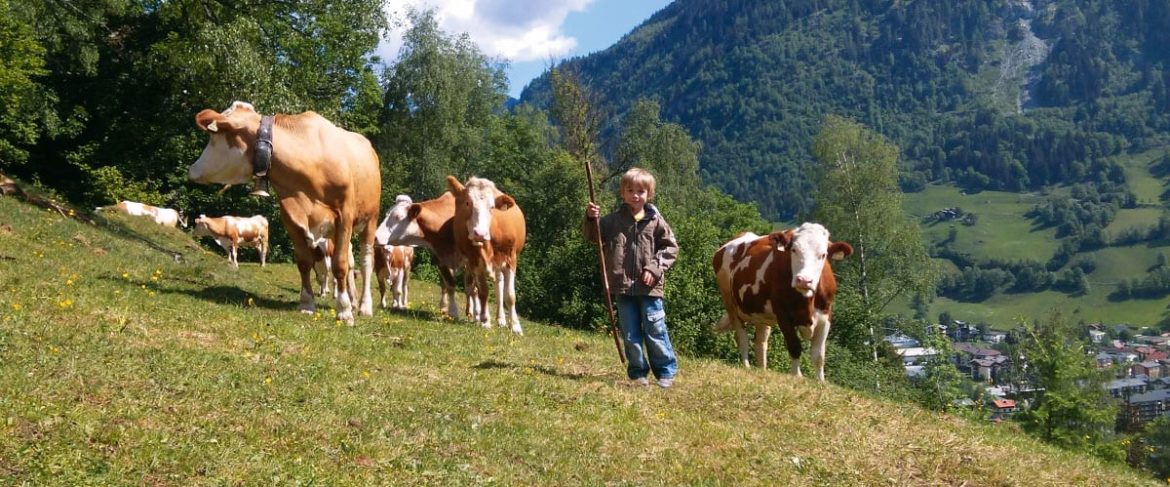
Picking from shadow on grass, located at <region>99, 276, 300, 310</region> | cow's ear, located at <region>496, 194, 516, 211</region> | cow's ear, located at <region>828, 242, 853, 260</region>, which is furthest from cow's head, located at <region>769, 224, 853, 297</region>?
shadow on grass, located at <region>99, 276, 300, 310</region>

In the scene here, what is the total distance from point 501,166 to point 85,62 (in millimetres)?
28483

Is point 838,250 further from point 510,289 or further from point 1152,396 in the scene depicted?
point 1152,396

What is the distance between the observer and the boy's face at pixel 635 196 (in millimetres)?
10094

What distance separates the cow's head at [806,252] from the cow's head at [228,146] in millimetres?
8544

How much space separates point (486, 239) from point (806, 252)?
5466 millimetres

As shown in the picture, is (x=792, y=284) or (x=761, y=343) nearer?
(x=792, y=284)

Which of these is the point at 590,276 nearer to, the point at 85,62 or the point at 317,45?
the point at 317,45

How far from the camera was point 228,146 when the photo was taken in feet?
44.0

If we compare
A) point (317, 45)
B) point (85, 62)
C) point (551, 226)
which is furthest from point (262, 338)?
point (551, 226)

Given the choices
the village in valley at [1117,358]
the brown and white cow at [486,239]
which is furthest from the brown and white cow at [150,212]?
the village in valley at [1117,358]

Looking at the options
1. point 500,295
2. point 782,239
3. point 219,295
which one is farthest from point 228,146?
point 782,239

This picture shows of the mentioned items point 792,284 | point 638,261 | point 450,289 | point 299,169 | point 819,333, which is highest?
point 299,169

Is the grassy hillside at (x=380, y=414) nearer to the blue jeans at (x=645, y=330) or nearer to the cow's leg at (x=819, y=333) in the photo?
the blue jeans at (x=645, y=330)

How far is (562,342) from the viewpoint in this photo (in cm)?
1499
